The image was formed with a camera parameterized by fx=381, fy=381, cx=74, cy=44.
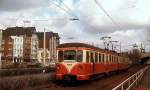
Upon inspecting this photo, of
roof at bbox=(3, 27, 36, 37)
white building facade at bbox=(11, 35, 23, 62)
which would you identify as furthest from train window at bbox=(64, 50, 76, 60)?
roof at bbox=(3, 27, 36, 37)

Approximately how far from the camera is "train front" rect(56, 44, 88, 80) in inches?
1065

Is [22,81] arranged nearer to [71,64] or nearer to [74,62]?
[71,64]

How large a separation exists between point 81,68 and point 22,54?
120673mm

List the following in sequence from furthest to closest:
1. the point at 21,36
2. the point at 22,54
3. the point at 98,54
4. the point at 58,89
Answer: the point at 21,36, the point at 22,54, the point at 98,54, the point at 58,89

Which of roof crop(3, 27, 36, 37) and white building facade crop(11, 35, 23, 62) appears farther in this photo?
roof crop(3, 27, 36, 37)

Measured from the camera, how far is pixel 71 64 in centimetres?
2708

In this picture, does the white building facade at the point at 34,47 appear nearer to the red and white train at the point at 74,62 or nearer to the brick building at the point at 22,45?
the brick building at the point at 22,45

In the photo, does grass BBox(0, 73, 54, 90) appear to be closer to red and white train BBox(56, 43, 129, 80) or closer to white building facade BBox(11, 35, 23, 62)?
red and white train BBox(56, 43, 129, 80)

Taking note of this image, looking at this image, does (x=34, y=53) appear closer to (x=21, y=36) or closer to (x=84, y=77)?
(x=21, y=36)

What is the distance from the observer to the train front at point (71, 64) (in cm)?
2706

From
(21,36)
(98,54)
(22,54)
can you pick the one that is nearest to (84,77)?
(98,54)

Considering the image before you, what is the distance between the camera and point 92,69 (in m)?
29.3

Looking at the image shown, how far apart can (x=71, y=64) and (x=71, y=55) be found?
0.81 meters

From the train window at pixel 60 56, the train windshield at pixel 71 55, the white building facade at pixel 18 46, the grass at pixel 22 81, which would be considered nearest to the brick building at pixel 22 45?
the white building facade at pixel 18 46
